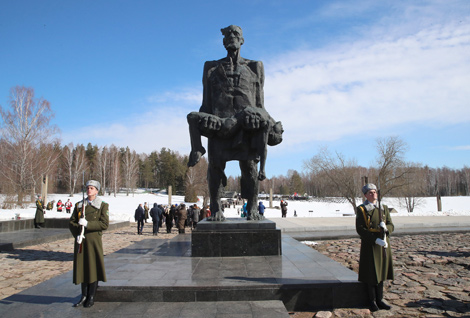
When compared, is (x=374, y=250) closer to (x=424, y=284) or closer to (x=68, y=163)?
(x=424, y=284)

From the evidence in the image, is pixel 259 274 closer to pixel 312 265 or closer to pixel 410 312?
pixel 312 265

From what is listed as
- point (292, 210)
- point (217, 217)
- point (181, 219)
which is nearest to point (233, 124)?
point (217, 217)

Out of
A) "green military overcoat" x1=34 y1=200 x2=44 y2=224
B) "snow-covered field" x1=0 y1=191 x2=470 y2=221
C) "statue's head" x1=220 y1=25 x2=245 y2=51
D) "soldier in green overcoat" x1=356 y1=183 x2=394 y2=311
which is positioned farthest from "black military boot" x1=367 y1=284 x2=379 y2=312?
"snow-covered field" x1=0 y1=191 x2=470 y2=221

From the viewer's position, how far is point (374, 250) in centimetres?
359

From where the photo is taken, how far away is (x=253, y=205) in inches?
257

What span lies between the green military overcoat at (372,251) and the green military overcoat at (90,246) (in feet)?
9.61

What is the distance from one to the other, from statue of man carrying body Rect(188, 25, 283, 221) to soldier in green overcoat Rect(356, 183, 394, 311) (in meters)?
2.61

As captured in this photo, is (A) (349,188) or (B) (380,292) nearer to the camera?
(B) (380,292)

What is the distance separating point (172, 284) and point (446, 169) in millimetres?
118745

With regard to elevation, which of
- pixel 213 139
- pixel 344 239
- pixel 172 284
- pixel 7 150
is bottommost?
pixel 344 239

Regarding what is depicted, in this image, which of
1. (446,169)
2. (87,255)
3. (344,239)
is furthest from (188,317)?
(446,169)

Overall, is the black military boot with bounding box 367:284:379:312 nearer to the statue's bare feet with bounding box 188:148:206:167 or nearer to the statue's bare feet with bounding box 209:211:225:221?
the statue's bare feet with bounding box 209:211:225:221

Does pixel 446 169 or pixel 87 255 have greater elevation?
pixel 446 169

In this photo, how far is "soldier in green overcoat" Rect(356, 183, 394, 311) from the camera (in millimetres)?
3557
